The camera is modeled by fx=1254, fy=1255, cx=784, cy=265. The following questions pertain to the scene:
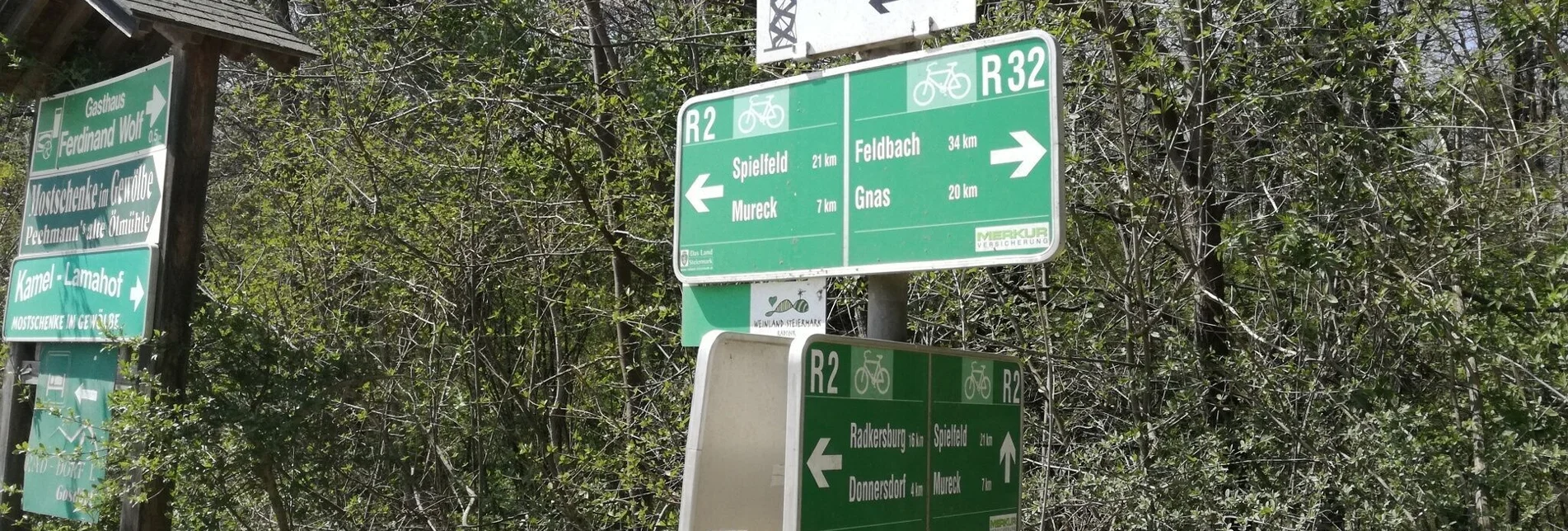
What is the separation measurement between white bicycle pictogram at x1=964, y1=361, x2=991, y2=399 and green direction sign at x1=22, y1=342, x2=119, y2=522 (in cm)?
415

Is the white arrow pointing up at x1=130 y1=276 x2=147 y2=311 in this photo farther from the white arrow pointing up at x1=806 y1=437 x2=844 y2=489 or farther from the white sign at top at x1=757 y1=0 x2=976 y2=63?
the white arrow pointing up at x1=806 y1=437 x2=844 y2=489

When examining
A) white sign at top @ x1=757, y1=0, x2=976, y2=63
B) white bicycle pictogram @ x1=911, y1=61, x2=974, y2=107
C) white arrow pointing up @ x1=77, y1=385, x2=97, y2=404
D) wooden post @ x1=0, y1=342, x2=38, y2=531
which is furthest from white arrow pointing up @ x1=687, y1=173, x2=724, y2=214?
wooden post @ x1=0, y1=342, x2=38, y2=531

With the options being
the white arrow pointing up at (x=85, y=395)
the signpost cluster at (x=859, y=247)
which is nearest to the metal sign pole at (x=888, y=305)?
the signpost cluster at (x=859, y=247)

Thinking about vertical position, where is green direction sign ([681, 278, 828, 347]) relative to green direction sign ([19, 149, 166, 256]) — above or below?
below

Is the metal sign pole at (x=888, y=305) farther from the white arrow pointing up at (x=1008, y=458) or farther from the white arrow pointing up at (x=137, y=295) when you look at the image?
the white arrow pointing up at (x=137, y=295)

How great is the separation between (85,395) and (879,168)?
14.9ft

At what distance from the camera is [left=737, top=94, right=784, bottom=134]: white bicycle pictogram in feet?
11.1

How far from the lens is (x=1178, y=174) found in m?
6.51

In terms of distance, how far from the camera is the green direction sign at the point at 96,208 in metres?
5.72

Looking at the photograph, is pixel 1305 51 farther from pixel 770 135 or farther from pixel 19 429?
pixel 19 429

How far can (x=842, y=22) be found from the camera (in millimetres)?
3434

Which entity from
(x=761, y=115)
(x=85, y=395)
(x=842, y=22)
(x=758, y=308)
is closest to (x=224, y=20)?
(x=85, y=395)

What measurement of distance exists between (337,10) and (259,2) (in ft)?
12.1

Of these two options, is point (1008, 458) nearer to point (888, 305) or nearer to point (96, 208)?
point (888, 305)
